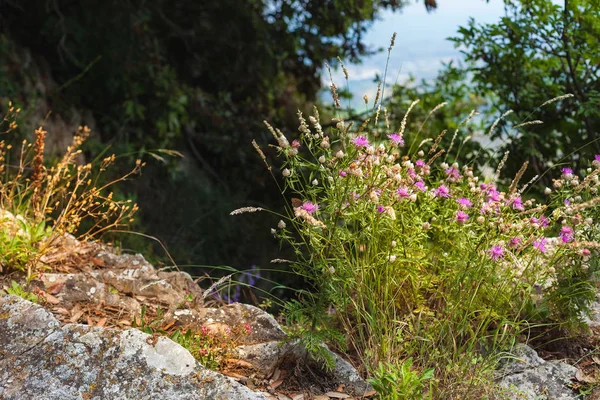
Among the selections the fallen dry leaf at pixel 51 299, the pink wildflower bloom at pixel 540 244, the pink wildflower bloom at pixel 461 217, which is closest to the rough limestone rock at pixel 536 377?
the pink wildflower bloom at pixel 540 244

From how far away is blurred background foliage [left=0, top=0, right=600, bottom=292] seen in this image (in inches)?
194

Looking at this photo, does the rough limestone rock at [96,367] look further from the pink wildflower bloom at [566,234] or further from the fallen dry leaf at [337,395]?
the pink wildflower bloom at [566,234]

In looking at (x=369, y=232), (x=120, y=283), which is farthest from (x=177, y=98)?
(x=369, y=232)

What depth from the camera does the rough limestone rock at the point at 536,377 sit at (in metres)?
2.88

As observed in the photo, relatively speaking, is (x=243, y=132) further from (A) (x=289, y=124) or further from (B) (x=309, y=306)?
(B) (x=309, y=306)

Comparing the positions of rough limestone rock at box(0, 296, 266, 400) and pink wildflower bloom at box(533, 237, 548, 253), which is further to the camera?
pink wildflower bloom at box(533, 237, 548, 253)

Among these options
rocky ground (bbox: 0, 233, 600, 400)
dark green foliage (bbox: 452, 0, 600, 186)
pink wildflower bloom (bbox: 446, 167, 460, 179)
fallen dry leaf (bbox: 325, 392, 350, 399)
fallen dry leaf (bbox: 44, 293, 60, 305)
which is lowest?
fallen dry leaf (bbox: 44, 293, 60, 305)

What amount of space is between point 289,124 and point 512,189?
17.1 feet

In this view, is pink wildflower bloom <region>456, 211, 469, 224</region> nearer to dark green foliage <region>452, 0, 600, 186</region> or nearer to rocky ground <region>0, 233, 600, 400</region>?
rocky ground <region>0, 233, 600, 400</region>

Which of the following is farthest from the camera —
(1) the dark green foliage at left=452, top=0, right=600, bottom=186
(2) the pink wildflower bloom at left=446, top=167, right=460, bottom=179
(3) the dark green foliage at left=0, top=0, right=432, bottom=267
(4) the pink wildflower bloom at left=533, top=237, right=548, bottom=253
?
(3) the dark green foliage at left=0, top=0, right=432, bottom=267

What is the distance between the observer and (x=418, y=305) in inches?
113

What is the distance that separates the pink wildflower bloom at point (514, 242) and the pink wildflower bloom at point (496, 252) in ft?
0.24

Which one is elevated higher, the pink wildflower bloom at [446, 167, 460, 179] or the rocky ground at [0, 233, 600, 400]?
the pink wildflower bloom at [446, 167, 460, 179]

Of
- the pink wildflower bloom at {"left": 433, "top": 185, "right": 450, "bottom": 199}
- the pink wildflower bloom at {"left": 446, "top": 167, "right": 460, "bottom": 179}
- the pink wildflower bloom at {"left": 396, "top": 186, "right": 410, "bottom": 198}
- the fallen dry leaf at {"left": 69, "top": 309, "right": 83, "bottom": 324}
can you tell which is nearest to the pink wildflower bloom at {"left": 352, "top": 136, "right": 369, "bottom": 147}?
the pink wildflower bloom at {"left": 396, "top": 186, "right": 410, "bottom": 198}
